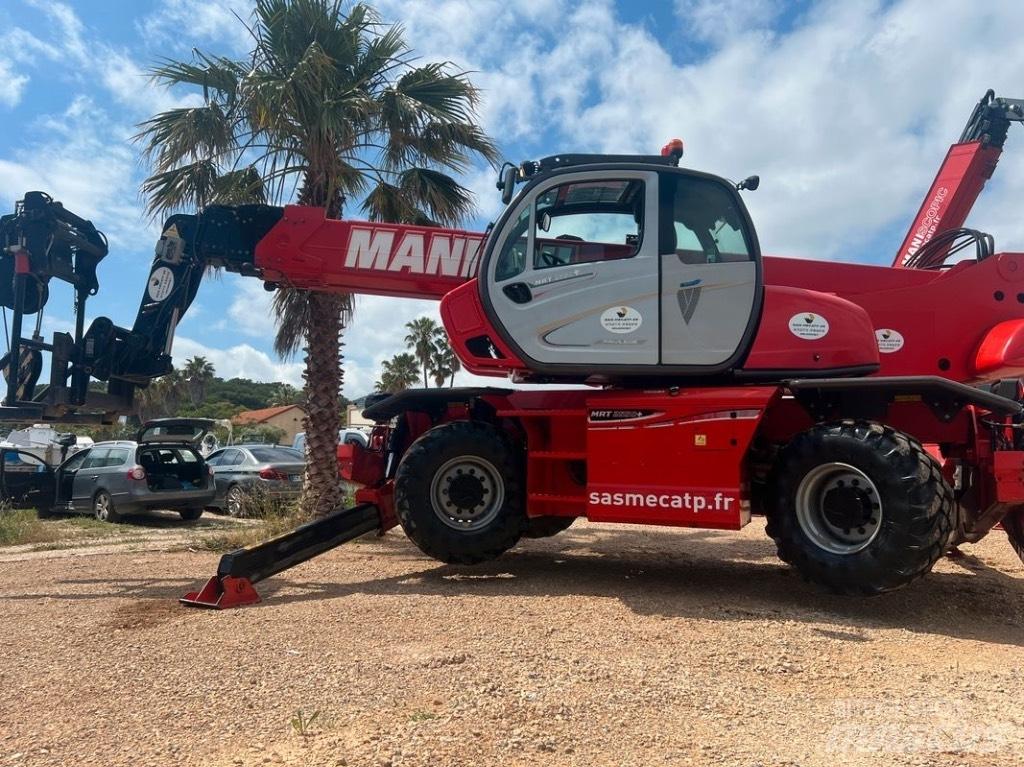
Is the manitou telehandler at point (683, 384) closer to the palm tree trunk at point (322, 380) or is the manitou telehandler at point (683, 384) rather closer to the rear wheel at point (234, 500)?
the palm tree trunk at point (322, 380)

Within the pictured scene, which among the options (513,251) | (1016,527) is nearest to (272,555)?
(513,251)

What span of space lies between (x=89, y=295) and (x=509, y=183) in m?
4.52

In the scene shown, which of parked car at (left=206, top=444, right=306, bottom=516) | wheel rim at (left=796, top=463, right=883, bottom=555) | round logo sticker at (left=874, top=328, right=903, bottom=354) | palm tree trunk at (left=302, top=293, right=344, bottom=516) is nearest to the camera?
wheel rim at (left=796, top=463, right=883, bottom=555)

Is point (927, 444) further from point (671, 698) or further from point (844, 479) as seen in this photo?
point (671, 698)

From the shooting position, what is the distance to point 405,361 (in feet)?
166

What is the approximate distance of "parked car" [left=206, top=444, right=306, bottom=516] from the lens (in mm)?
14409

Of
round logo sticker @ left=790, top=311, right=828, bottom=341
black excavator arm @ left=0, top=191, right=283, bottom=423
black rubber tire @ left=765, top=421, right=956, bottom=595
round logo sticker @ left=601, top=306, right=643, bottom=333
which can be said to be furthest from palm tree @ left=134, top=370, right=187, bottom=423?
black rubber tire @ left=765, top=421, right=956, bottom=595

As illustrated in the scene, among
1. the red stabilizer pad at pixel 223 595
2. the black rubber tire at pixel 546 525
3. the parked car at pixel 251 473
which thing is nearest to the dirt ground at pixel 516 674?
the red stabilizer pad at pixel 223 595

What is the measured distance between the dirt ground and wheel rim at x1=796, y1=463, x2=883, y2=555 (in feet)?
1.76

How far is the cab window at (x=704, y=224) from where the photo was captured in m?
→ 6.17

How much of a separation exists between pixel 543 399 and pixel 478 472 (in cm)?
86

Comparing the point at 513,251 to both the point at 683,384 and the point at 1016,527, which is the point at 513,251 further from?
the point at 1016,527

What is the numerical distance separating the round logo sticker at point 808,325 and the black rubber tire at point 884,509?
81 cm

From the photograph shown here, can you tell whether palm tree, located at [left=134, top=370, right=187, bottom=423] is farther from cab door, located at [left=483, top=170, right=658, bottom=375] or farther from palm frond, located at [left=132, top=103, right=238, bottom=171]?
cab door, located at [left=483, top=170, right=658, bottom=375]
